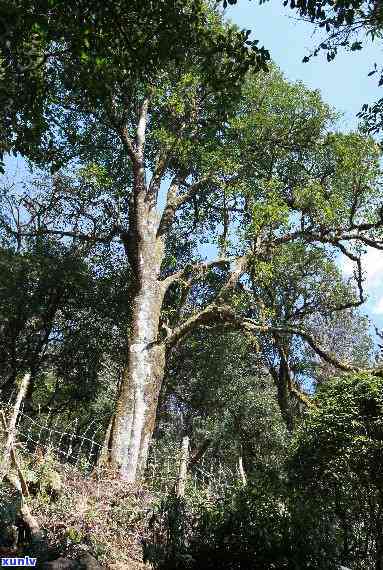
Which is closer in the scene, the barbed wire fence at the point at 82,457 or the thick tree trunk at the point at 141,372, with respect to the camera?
the barbed wire fence at the point at 82,457

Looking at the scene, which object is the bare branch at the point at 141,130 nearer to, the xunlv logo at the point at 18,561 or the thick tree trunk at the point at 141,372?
the thick tree trunk at the point at 141,372

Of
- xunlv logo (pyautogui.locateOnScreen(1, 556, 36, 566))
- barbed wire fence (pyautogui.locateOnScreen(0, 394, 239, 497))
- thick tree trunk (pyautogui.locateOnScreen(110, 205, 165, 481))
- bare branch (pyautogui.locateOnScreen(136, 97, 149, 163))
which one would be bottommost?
xunlv logo (pyautogui.locateOnScreen(1, 556, 36, 566))

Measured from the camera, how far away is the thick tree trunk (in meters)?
10.7

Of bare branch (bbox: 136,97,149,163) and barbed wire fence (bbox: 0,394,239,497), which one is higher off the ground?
bare branch (bbox: 136,97,149,163)

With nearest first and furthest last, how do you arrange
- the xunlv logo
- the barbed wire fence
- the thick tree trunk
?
the xunlv logo < the barbed wire fence < the thick tree trunk

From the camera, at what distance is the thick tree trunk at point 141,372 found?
10695 millimetres

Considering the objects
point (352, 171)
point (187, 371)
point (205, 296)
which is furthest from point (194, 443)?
point (352, 171)

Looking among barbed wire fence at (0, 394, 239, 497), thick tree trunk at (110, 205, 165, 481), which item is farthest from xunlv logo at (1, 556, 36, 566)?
thick tree trunk at (110, 205, 165, 481)

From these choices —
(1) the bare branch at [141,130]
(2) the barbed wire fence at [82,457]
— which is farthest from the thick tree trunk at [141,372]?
(1) the bare branch at [141,130]

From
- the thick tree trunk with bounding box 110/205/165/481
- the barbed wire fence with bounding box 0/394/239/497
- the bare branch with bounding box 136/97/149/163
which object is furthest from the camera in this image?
the bare branch with bounding box 136/97/149/163

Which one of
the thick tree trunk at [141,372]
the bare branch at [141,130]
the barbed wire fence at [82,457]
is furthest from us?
the bare branch at [141,130]

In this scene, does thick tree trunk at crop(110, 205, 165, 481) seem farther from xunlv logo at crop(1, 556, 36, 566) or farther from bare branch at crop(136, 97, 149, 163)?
xunlv logo at crop(1, 556, 36, 566)

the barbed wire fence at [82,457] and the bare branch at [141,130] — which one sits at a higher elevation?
the bare branch at [141,130]

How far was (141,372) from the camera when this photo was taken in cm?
1163
